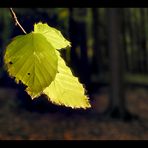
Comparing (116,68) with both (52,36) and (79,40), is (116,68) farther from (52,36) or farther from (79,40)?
(52,36)

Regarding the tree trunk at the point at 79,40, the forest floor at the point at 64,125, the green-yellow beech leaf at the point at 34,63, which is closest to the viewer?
the green-yellow beech leaf at the point at 34,63

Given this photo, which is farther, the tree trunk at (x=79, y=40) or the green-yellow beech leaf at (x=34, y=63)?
the tree trunk at (x=79, y=40)

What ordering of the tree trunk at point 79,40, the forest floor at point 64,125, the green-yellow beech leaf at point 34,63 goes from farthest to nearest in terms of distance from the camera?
the tree trunk at point 79,40, the forest floor at point 64,125, the green-yellow beech leaf at point 34,63

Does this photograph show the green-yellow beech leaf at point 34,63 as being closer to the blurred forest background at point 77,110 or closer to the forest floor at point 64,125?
the blurred forest background at point 77,110

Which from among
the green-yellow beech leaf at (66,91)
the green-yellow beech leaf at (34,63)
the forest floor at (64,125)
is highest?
the green-yellow beech leaf at (34,63)

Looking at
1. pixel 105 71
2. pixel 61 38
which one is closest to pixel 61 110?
pixel 105 71

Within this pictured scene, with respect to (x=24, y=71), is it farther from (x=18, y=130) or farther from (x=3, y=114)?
(x=3, y=114)

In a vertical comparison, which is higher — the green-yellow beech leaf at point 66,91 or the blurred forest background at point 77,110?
the green-yellow beech leaf at point 66,91

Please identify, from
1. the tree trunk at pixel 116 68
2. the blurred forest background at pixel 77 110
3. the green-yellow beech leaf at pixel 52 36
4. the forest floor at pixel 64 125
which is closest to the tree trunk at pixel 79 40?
the blurred forest background at pixel 77 110
